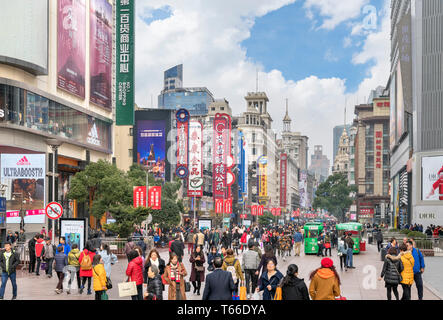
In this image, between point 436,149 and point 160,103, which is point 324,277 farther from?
point 160,103

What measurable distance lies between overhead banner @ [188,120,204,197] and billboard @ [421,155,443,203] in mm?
21514

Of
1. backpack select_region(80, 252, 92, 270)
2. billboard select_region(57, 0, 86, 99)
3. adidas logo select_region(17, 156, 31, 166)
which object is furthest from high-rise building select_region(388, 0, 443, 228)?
backpack select_region(80, 252, 92, 270)

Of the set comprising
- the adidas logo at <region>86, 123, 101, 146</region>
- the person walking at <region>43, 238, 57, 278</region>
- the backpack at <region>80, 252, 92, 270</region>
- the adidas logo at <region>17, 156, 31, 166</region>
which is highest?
the adidas logo at <region>86, 123, 101, 146</region>

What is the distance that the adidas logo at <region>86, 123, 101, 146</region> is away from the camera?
62928mm

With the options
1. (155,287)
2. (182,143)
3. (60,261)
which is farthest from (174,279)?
(182,143)

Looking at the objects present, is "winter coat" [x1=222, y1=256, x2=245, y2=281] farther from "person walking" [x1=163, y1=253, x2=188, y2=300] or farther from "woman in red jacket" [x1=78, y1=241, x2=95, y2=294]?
"woman in red jacket" [x1=78, y1=241, x2=95, y2=294]

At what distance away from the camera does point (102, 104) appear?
66.0 m

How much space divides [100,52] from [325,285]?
57.3 metres

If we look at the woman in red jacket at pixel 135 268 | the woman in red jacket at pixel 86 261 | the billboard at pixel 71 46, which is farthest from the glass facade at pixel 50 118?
the woman in red jacket at pixel 135 268

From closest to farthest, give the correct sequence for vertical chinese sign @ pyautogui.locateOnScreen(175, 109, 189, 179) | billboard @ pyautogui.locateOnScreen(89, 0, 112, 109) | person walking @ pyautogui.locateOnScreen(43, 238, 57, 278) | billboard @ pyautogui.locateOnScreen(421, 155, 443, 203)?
person walking @ pyautogui.locateOnScreen(43, 238, 57, 278) < billboard @ pyautogui.locateOnScreen(421, 155, 443, 203) < billboard @ pyautogui.locateOnScreen(89, 0, 112, 109) < vertical chinese sign @ pyautogui.locateOnScreen(175, 109, 189, 179)

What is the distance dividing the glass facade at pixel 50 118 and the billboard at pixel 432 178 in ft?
108
